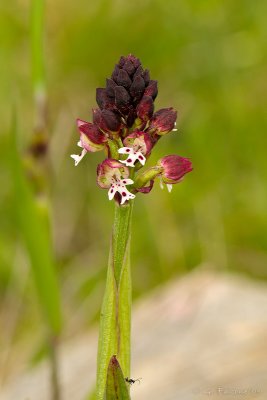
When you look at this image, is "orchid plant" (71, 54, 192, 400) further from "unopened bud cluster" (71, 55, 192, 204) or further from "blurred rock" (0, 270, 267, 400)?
"blurred rock" (0, 270, 267, 400)

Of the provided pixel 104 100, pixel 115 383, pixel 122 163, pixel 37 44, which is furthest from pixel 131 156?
pixel 37 44

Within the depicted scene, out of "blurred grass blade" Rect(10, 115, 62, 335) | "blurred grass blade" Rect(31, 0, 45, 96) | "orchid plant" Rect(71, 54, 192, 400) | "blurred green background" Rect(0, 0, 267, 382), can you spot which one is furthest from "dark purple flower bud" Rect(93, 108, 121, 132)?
"blurred green background" Rect(0, 0, 267, 382)

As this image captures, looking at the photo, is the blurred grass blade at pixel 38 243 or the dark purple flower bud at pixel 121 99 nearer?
the dark purple flower bud at pixel 121 99

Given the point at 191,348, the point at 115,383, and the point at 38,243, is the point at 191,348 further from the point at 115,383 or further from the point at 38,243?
the point at 115,383

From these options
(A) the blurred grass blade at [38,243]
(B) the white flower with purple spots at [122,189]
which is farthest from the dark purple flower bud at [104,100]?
(A) the blurred grass blade at [38,243]

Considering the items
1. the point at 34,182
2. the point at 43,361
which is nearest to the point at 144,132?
the point at 34,182

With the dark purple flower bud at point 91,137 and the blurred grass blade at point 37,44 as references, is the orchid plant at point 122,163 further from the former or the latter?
the blurred grass blade at point 37,44
